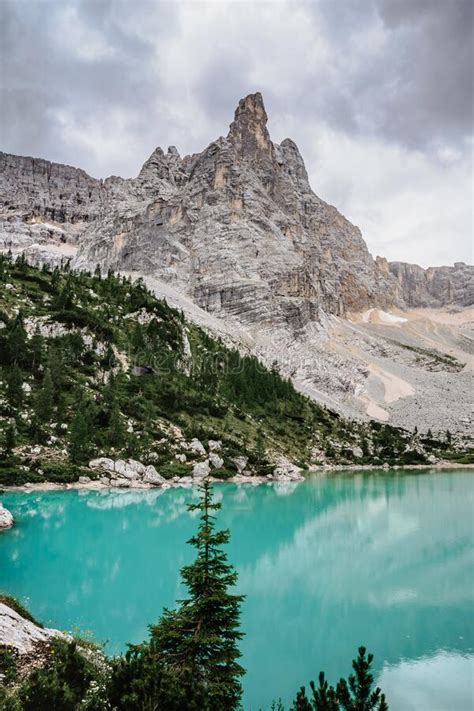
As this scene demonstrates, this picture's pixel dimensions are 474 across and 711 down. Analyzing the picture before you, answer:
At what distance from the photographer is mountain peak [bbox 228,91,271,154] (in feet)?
632

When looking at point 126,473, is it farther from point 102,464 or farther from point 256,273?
point 256,273

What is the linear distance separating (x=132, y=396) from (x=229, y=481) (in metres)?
19.1

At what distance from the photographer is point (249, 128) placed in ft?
640

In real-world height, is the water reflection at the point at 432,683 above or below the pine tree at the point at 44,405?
below

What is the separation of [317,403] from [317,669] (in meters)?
87.6

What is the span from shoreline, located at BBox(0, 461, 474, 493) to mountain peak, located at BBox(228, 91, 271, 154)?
489 feet

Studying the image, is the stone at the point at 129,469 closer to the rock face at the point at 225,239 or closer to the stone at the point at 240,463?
the stone at the point at 240,463

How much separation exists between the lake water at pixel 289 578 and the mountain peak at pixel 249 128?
580 feet

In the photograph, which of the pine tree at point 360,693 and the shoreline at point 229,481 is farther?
the shoreline at point 229,481

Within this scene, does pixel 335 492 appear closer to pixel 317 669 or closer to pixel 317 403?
pixel 317 669

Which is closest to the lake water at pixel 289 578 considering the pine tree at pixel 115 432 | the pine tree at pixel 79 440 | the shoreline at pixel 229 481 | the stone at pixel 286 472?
the shoreline at pixel 229 481

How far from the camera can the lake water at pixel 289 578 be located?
1491 cm

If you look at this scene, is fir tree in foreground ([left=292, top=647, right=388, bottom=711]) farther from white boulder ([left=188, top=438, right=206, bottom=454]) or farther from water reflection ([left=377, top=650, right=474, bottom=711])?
white boulder ([left=188, top=438, right=206, bottom=454])

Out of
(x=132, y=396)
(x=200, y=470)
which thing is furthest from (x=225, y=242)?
(x=200, y=470)
